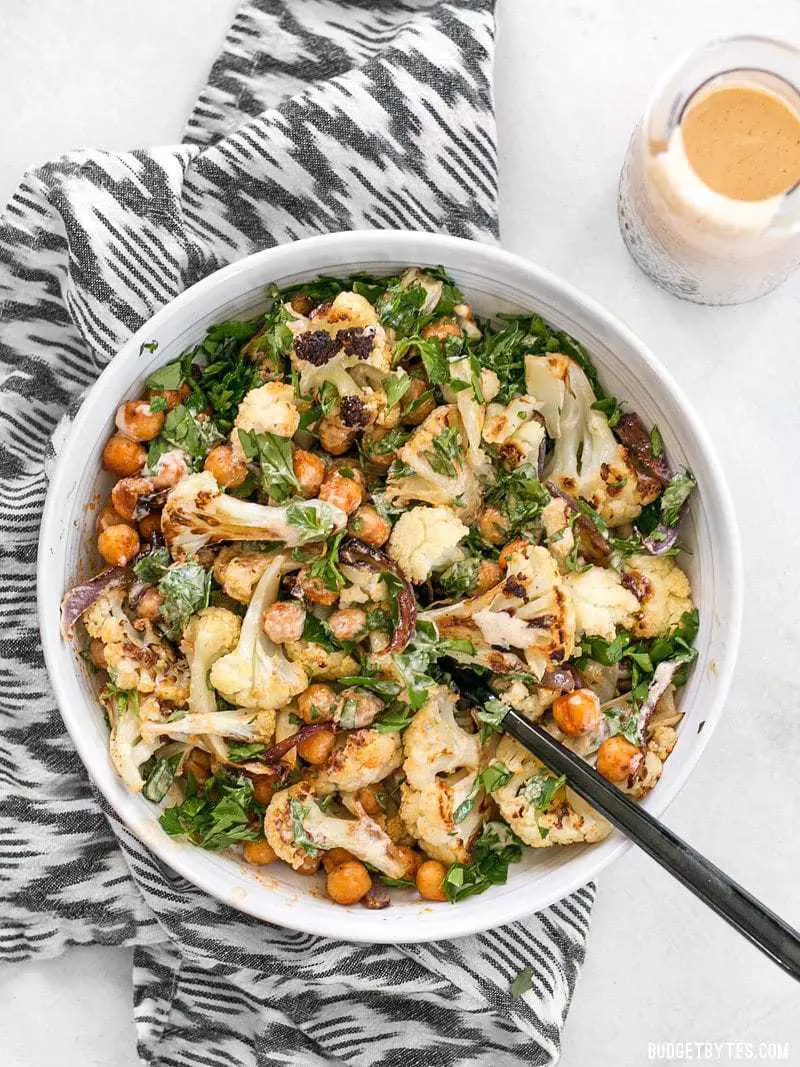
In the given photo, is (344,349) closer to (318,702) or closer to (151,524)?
(151,524)

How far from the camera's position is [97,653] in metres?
2.78

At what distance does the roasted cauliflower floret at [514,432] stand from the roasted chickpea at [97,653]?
44.4 inches

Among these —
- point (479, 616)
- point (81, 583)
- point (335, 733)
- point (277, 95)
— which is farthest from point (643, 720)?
point (277, 95)

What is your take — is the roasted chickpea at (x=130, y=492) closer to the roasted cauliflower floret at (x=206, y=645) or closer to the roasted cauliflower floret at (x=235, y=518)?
the roasted cauliflower floret at (x=235, y=518)

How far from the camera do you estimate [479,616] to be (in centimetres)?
253

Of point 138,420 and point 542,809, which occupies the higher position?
point 138,420

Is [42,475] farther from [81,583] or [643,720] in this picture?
[643,720]

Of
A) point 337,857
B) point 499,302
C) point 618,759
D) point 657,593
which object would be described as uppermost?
point 499,302

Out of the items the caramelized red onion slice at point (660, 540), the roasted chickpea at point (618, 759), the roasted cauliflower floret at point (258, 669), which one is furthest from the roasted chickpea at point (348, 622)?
the caramelized red onion slice at point (660, 540)

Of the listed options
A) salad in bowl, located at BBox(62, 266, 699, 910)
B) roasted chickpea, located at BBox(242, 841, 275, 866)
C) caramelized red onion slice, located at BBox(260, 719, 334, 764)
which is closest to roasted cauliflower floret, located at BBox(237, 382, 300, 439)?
salad in bowl, located at BBox(62, 266, 699, 910)

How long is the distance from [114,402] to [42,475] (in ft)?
2.00

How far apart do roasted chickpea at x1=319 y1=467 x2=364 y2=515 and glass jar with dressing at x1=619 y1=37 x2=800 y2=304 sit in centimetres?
127

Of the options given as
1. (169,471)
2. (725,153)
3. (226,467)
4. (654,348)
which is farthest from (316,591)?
(725,153)

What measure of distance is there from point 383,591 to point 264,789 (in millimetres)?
627
